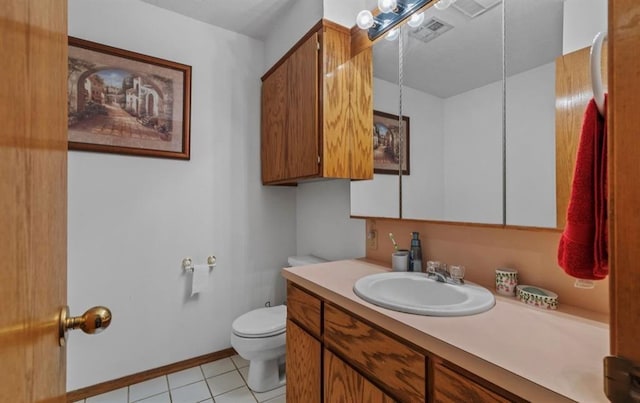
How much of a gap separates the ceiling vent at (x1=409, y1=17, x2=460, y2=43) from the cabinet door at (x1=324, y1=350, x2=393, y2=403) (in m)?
1.50

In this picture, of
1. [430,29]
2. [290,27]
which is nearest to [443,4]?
[430,29]

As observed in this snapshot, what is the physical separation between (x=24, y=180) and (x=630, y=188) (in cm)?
80

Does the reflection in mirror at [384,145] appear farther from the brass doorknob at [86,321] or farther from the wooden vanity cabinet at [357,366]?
the brass doorknob at [86,321]

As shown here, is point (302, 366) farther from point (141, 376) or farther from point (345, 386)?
point (141, 376)

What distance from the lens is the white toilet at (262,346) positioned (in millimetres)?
1667

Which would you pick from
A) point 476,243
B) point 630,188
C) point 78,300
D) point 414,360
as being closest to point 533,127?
point 476,243

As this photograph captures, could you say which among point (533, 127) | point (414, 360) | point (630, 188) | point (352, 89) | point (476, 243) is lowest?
point (414, 360)

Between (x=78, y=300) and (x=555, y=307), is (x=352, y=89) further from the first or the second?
(x=78, y=300)

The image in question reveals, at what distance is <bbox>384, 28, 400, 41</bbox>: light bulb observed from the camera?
4.84ft

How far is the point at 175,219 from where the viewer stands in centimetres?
198

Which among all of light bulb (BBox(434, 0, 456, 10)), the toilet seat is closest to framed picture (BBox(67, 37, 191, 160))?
the toilet seat

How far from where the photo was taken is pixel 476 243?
117 centimetres

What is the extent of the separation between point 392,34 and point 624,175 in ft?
4.56

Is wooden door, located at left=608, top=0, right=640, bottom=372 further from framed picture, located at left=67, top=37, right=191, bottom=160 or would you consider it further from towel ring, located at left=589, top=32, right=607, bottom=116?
framed picture, located at left=67, top=37, right=191, bottom=160
